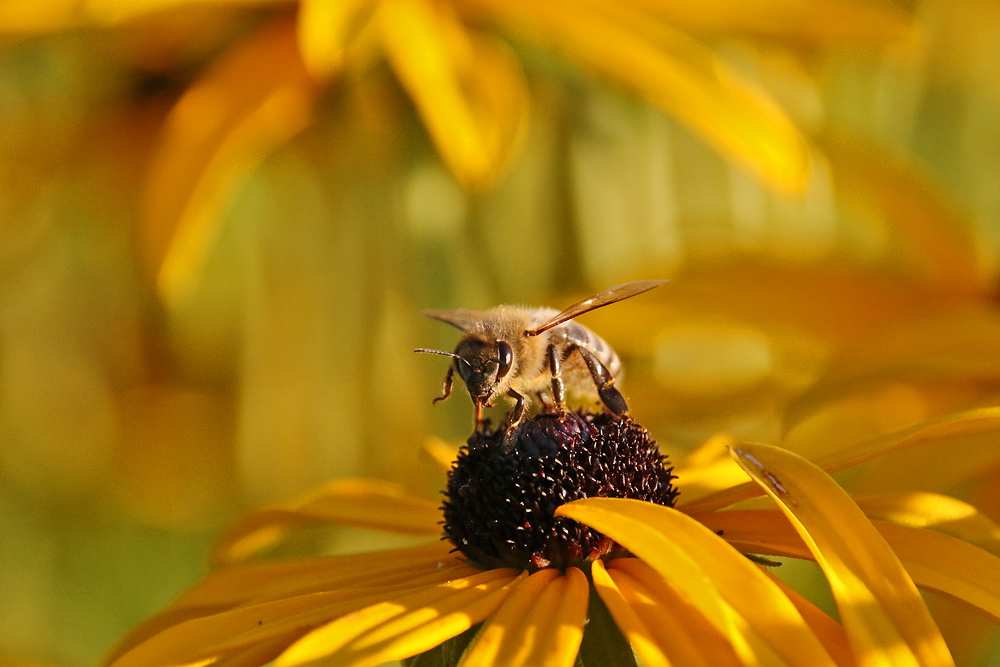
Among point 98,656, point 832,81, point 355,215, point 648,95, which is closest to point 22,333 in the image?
point 98,656

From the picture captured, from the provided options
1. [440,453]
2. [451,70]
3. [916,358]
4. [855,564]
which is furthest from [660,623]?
[451,70]

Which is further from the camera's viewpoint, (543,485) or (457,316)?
(457,316)

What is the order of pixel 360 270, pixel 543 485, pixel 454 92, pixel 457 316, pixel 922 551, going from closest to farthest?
pixel 922 551 < pixel 543 485 < pixel 457 316 < pixel 454 92 < pixel 360 270

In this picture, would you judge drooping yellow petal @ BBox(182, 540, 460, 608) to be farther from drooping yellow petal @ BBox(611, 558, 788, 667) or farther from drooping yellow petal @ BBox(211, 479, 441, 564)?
drooping yellow petal @ BBox(611, 558, 788, 667)

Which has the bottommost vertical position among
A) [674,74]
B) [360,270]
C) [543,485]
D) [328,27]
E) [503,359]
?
[543,485]

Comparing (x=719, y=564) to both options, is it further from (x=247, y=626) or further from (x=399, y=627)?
(x=247, y=626)

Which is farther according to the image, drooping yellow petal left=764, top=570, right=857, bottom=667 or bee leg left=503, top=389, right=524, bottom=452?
bee leg left=503, top=389, right=524, bottom=452

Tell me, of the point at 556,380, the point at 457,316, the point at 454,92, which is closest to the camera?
the point at 556,380

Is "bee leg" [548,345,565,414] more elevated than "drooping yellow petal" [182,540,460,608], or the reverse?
"bee leg" [548,345,565,414]

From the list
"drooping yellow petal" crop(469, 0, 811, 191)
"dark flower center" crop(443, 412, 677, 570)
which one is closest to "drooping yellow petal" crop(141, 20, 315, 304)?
"drooping yellow petal" crop(469, 0, 811, 191)
